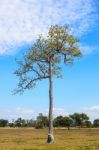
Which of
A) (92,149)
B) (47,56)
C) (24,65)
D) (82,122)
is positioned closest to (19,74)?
(24,65)

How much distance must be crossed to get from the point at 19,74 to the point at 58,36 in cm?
701

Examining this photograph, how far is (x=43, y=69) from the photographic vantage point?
5131 cm

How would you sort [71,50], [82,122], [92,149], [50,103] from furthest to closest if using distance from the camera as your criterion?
[82,122], [71,50], [50,103], [92,149]

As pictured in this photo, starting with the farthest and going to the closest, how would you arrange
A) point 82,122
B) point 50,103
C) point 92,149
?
point 82,122 → point 50,103 → point 92,149

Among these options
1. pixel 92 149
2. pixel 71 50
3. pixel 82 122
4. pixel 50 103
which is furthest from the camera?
pixel 82 122

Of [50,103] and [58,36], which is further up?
[58,36]

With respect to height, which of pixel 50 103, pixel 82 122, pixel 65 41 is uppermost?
pixel 82 122

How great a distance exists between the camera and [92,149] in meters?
29.8

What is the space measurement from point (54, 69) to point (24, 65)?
189 inches

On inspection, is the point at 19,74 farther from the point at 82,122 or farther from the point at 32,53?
the point at 82,122

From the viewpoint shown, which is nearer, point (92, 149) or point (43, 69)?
point (92, 149)

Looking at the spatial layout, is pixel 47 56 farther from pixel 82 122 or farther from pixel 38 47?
pixel 82 122

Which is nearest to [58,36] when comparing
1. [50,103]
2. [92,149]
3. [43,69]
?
[43,69]

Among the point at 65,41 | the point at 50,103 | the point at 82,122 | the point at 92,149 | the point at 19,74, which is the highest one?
the point at 82,122
